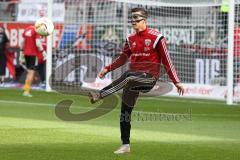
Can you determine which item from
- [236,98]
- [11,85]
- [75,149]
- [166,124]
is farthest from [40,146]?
[11,85]

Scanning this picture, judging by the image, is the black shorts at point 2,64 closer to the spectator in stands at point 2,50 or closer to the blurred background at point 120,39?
the spectator in stands at point 2,50

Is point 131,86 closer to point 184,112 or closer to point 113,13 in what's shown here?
point 184,112

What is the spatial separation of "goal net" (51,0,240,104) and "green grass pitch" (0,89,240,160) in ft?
6.77

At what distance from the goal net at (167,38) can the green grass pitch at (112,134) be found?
206 centimetres

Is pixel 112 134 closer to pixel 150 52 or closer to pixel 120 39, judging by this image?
pixel 150 52

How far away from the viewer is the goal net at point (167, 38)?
23.2 metres

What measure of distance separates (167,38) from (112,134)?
10.1 m

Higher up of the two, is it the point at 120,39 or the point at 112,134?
the point at 120,39

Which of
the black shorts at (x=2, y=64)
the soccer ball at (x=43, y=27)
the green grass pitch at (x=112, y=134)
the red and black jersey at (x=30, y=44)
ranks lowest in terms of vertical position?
the green grass pitch at (x=112, y=134)

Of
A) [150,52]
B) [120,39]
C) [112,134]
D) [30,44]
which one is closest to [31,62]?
[30,44]

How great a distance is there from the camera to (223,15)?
23.7m

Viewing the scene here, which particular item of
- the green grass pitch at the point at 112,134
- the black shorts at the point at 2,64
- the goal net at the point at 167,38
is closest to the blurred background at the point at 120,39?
the goal net at the point at 167,38

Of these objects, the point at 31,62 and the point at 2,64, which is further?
the point at 2,64

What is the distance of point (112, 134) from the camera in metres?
14.8
